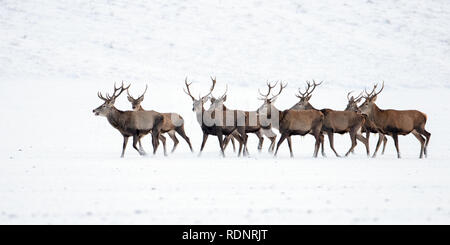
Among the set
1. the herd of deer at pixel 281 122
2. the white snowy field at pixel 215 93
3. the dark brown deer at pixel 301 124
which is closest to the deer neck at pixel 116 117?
the herd of deer at pixel 281 122

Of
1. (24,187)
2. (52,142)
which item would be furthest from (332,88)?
(24,187)

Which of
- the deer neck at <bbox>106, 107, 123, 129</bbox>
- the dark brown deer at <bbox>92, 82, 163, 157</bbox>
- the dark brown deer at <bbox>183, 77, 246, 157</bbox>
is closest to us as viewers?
the dark brown deer at <bbox>92, 82, 163, 157</bbox>

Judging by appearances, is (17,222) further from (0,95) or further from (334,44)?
(334,44)

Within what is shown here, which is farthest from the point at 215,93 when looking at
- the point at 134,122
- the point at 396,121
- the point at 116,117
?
the point at 396,121

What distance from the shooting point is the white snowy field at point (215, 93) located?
934cm

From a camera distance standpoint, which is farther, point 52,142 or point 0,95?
point 0,95

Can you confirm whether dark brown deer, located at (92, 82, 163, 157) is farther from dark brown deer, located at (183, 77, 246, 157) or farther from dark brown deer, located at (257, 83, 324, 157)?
dark brown deer, located at (257, 83, 324, 157)

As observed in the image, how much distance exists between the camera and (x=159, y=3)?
43.5 m

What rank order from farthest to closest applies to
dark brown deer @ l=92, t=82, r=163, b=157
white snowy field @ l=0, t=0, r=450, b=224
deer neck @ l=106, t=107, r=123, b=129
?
deer neck @ l=106, t=107, r=123, b=129 → dark brown deer @ l=92, t=82, r=163, b=157 → white snowy field @ l=0, t=0, r=450, b=224

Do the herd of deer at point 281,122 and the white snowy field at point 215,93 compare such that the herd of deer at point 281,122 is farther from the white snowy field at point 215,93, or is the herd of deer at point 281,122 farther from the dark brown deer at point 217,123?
the white snowy field at point 215,93

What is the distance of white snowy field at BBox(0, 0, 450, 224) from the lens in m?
9.34

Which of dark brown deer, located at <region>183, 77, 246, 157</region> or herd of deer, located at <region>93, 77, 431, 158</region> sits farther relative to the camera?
dark brown deer, located at <region>183, 77, 246, 157</region>

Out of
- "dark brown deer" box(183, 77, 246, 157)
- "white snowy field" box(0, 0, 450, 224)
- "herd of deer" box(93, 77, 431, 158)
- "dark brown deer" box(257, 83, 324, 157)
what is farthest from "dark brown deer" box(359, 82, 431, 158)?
"dark brown deer" box(183, 77, 246, 157)

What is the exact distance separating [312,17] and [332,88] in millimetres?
10501
